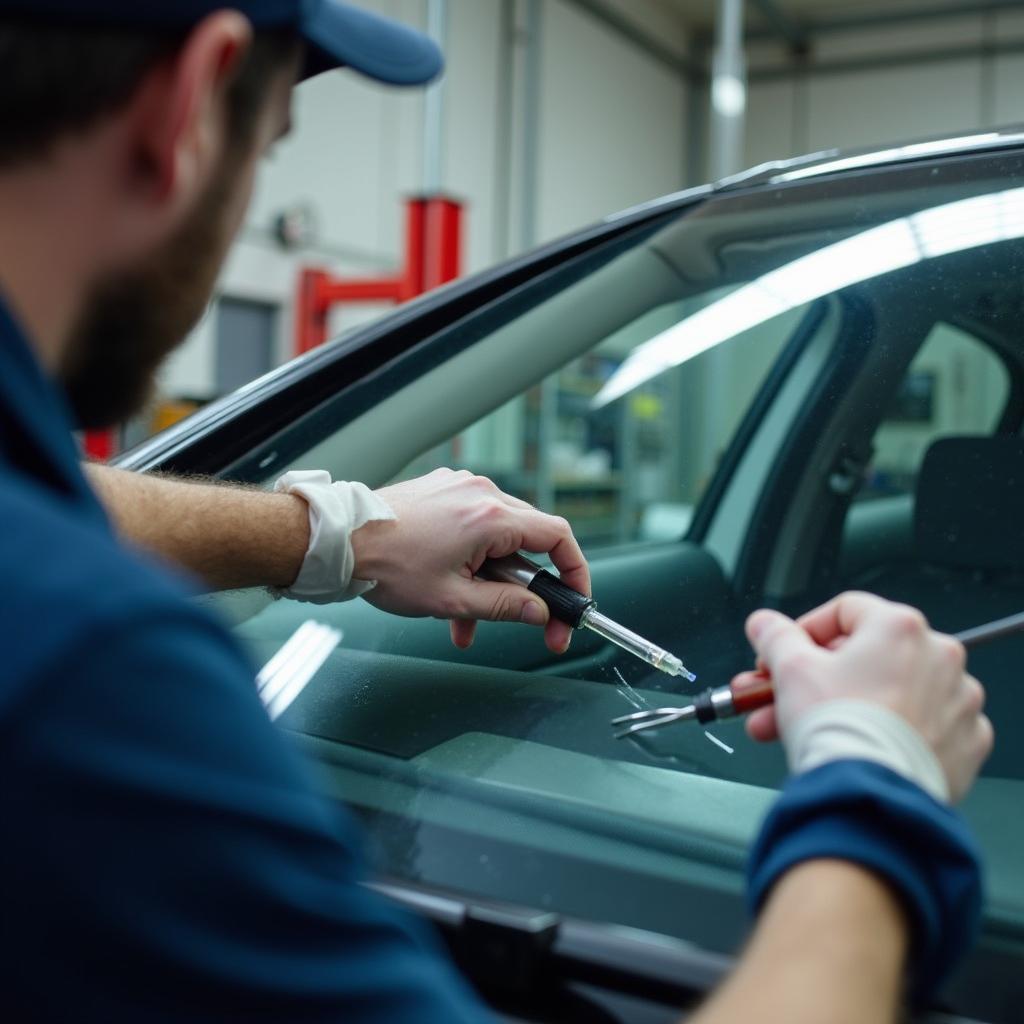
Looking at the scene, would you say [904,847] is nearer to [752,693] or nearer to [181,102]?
[752,693]

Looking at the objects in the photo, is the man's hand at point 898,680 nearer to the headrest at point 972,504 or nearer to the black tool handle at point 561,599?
the black tool handle at point 561,599

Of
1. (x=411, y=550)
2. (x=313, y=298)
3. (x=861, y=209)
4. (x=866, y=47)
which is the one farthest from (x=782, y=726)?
(x=866, y=47)

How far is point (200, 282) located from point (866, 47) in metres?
10.6

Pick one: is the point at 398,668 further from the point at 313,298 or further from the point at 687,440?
the point at 313,298

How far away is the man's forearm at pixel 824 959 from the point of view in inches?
17.8

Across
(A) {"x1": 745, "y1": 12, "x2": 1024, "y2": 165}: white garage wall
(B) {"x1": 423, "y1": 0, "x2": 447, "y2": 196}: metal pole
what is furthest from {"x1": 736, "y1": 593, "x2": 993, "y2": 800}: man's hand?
(A) {"x1": 745, "y1": 12, "x2": 1024, "y2": 165}: white garage wall

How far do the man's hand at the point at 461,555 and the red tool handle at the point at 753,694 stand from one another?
0.26 metres

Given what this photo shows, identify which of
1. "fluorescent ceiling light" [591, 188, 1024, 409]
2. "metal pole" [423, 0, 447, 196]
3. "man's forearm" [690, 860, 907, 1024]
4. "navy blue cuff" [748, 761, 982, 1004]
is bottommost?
"man's forearm" [690, 860, 907, 1024]

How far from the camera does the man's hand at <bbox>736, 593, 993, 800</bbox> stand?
1.83 ft

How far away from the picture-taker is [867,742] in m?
0.52

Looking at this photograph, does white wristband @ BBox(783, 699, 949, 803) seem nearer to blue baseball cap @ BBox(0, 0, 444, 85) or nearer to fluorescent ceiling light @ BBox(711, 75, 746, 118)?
blue baseball cap @ BBox(0, 0, 444, 85)

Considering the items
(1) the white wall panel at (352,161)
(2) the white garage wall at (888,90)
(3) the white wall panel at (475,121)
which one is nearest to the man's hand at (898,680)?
(1) the white wall panel at (352,161)

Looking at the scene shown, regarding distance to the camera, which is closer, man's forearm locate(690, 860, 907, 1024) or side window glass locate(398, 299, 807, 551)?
man's forearm locate(690, 860, 907, 1024)

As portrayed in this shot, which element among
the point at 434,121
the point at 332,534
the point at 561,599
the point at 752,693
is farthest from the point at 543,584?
the point at 434,121
